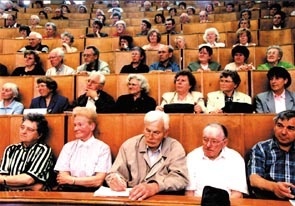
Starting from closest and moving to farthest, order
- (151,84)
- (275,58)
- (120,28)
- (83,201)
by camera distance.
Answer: (83,201)
(151,84)
(275,58)
(120,28)

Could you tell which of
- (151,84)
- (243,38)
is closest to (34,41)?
(151,84)

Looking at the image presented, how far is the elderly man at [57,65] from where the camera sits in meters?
2.84

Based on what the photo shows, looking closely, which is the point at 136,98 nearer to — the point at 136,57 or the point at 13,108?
the point at 136,57

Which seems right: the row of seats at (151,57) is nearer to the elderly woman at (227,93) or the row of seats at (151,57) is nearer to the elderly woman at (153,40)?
the elderly woman at (153,40)

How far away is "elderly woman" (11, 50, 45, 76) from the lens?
2.88 m

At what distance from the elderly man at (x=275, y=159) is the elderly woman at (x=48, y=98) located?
46.9 inches

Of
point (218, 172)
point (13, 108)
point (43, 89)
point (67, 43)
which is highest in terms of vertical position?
point (67, 43)

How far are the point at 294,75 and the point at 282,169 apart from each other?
3.30 feet

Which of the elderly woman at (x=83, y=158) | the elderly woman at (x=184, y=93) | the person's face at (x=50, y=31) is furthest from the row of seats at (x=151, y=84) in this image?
the person's face at (x=50, y=31)

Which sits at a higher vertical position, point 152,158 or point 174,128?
point 174,128

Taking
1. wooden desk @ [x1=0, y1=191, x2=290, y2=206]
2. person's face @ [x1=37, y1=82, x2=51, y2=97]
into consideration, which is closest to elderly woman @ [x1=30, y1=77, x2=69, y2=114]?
person's face @ [x1=37, y1=82, x2=51, y2=97]

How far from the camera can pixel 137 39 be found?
3.59 meters

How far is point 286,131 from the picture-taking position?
1.53m

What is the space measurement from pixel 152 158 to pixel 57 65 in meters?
1.47
